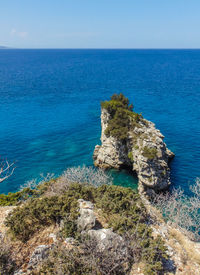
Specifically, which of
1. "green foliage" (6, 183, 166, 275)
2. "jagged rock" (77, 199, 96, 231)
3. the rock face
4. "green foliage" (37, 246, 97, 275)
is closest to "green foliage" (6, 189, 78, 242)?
"green foliage" (6, 183, 166, 275)

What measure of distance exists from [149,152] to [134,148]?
269 cm

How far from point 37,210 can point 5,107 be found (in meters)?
53.1

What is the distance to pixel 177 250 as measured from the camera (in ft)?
40.4

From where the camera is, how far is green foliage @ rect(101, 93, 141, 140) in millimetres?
29328

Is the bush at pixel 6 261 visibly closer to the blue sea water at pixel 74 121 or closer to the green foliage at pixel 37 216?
the green foliage at pixel 37 216

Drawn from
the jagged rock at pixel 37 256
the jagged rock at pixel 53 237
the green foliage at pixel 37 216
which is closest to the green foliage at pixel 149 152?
the green foliage at pixel 37 216

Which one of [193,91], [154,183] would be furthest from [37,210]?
[193,91]

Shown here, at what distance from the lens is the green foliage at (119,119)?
96.2ft

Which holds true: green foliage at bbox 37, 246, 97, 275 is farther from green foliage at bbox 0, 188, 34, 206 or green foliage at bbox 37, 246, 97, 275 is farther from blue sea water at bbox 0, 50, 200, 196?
blue sea water at bbox 0, 50, 200, 196

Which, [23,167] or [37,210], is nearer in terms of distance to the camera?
[37,210]

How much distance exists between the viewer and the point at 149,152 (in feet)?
82.6

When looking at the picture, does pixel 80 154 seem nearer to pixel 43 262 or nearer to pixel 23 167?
pixel 23 167

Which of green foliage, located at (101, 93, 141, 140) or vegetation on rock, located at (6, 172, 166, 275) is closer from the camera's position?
vegetation on rock, located at (6, 172, 166, 275)

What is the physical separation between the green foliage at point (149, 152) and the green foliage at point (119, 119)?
4212mm
